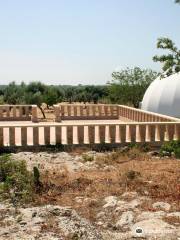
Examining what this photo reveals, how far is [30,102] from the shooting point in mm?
30141

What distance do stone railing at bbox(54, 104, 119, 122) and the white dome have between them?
Result: 6.04 feet

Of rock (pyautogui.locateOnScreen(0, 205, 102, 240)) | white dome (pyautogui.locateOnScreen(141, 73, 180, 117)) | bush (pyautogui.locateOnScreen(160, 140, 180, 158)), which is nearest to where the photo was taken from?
rock (pyautogui.locateOnScreen(0, 205, 102, 240))

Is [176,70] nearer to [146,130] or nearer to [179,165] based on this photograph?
[179,165]

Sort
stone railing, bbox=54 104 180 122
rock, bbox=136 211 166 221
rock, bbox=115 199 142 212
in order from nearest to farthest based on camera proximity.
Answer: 1. rock, bbox=136 211 166 221
2. rock, bbox=115 199 142 212
3. stone railing, bbox=54 104 180 122

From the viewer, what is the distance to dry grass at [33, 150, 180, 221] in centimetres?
736

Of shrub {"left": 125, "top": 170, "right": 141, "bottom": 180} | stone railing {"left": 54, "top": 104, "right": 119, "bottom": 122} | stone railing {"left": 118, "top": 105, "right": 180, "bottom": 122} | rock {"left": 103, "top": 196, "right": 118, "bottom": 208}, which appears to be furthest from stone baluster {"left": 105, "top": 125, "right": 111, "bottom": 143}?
stone railing {"left": 54, "top": 104, "right": 119, "bottom": 122}

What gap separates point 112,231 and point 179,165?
192 inches

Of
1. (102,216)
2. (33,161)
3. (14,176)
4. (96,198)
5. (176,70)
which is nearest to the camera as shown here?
(102,216)

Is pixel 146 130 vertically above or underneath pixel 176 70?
underneath

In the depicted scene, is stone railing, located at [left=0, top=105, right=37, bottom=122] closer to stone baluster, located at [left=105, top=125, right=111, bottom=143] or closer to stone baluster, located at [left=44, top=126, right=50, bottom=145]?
stone baluster, located at [left=105, top=125, right=111, bottom=143]

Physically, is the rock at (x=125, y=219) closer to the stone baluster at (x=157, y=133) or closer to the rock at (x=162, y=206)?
the rock at (x=162, y=206)

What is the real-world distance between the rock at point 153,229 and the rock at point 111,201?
101 cm

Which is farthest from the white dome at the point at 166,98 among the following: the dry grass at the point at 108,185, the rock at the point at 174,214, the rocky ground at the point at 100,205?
the rock at the point at 174,214

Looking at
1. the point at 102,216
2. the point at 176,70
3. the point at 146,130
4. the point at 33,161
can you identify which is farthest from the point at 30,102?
the point at 102,216
